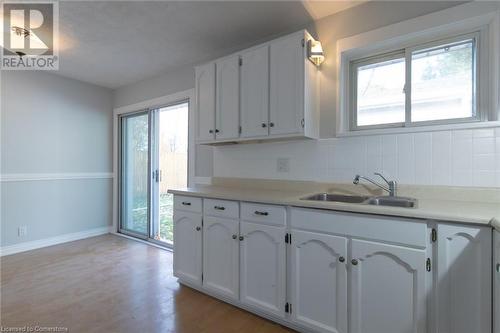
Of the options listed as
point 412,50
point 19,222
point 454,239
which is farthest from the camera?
point 19,222

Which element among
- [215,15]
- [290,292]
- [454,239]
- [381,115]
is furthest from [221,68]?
[454,239]

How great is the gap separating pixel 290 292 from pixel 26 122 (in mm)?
3849

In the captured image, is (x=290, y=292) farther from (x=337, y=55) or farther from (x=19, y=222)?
(x=19, y=222)

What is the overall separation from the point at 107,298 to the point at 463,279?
253 cm

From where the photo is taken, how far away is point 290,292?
175cm

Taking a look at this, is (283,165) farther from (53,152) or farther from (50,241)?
(50,241)

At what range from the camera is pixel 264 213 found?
6.07 feet

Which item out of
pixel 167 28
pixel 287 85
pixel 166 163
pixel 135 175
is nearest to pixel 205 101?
pixel 167 28

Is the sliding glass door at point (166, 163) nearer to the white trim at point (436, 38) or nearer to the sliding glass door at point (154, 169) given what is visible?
the sliding glass door at point (154, 169)

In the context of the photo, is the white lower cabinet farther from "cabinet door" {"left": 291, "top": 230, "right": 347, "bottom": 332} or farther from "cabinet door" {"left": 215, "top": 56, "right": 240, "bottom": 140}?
"cabinet door" {"left": 215, "top": 56, "right": 240, "bottom": 140}

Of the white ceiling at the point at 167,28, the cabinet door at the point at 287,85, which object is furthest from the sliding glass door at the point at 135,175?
the cabinet door at the point at 287,85

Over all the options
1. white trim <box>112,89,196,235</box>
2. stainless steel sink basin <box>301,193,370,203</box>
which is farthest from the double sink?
white trim <box>112,89,196,235</box>

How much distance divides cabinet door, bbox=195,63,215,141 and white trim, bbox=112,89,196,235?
431 millimetres

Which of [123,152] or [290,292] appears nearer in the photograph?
[290,292]
